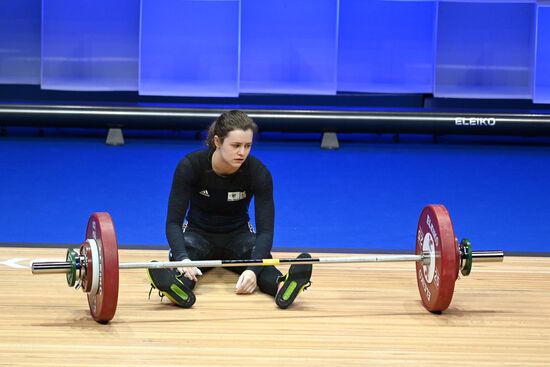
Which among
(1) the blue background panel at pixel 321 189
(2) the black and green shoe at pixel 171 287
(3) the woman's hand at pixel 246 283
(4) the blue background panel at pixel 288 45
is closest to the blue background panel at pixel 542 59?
(1) the blue background panel at pixel 321 189

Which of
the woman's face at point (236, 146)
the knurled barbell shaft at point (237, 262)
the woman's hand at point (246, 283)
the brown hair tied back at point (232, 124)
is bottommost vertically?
the woman's hand at point (246, 283)

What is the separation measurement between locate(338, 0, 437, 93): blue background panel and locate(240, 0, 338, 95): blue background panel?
18cm

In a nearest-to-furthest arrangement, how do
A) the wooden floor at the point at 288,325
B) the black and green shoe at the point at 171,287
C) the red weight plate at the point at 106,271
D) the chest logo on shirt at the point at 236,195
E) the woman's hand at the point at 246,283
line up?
the wooden floor at the point at 288,325 < the red weight plate at the point at 106,271 < the black and green shoe at the point at 171,287 < the woman's hand at the point at 246,283 < the chest logo on shirt at the point at 236,195

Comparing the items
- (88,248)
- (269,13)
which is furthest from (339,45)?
(88,248)

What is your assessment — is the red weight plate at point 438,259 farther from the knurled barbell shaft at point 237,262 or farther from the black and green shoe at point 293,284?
the black and green shoe at point 293,284

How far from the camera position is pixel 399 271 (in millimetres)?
4551

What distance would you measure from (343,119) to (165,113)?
5.05ft

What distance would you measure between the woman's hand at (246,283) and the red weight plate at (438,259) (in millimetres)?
732

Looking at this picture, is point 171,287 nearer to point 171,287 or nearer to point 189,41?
point 171,287

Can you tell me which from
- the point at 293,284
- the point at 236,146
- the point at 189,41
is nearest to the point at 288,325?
the point at 293,284

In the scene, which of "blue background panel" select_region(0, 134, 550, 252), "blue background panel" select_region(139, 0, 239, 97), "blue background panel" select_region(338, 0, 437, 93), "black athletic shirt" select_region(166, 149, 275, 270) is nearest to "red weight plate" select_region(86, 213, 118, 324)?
"black athletic shirt" select_region(166, 149, 275, 270)

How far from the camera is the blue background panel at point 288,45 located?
27.6 feet

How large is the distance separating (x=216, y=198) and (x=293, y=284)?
58cm

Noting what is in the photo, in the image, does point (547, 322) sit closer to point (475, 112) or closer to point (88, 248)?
point (88, 248)
